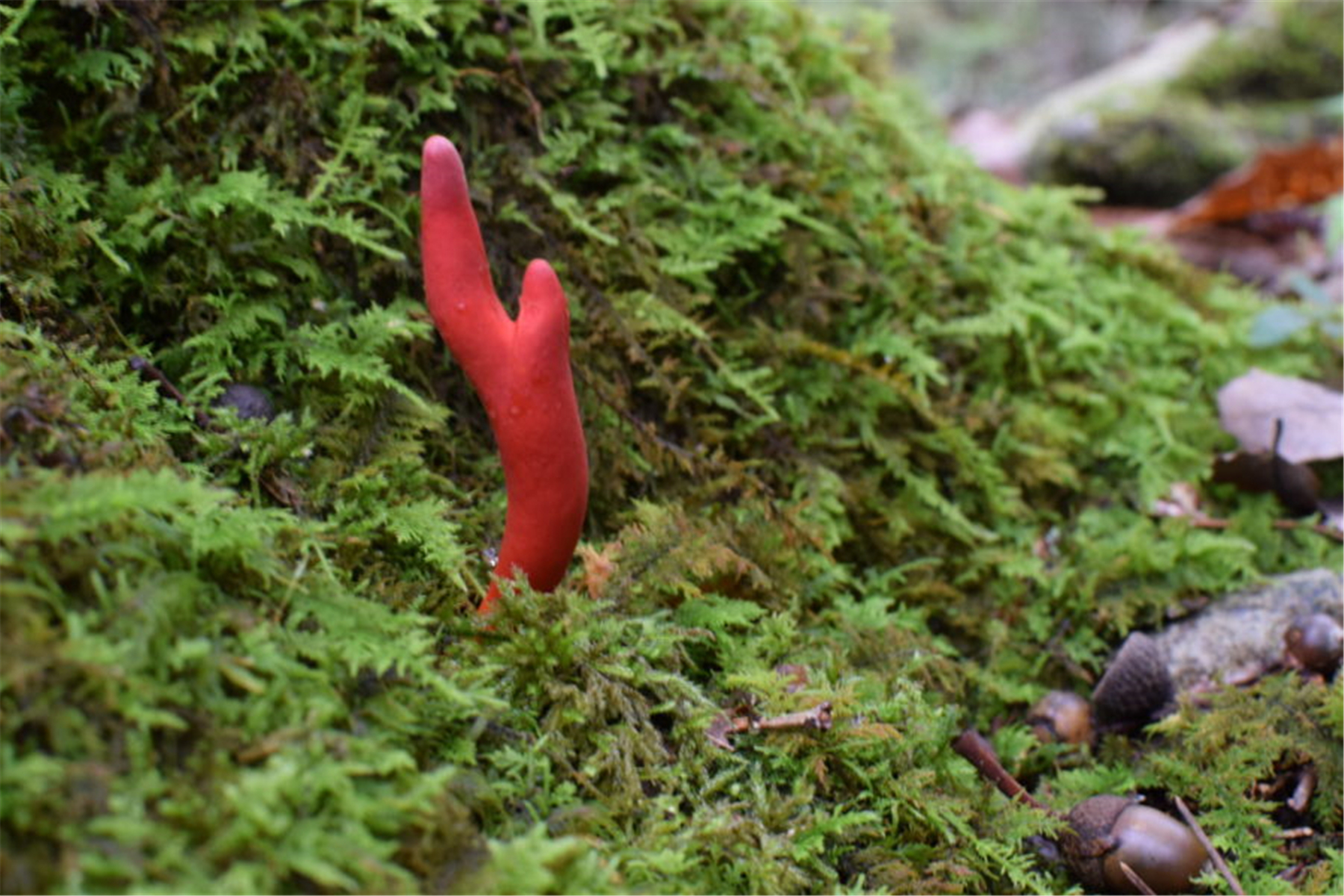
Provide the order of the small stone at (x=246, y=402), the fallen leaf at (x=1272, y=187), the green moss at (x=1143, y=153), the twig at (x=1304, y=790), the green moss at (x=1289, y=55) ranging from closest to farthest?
1. the small stone at (x=246, y=402)
2. the twig at (x=1304, y=790)
3. the fallen leaf at (x=1272, y=187)
4. the green moss at (x=1143, y=153)
5. the green moss at (x=1289, y=55)

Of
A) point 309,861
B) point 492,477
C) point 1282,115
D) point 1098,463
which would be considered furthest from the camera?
point 1282,115

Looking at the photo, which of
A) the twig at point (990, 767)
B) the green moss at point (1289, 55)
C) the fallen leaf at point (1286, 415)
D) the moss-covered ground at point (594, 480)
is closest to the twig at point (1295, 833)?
the moss-covered ground at point (594, 480)

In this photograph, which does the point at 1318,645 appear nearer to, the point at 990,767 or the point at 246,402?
the point at 990,767

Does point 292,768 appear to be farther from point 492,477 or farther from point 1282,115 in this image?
point 1282,115

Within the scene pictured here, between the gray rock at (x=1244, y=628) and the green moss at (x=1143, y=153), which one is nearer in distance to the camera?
the gray rock at (x=1244, y=628)

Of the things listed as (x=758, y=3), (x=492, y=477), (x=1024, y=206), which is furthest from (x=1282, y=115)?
(x=492, y=477)

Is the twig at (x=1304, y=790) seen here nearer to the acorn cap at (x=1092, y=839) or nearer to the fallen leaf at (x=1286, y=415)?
the acorn cap at (x=1092, y=839)
